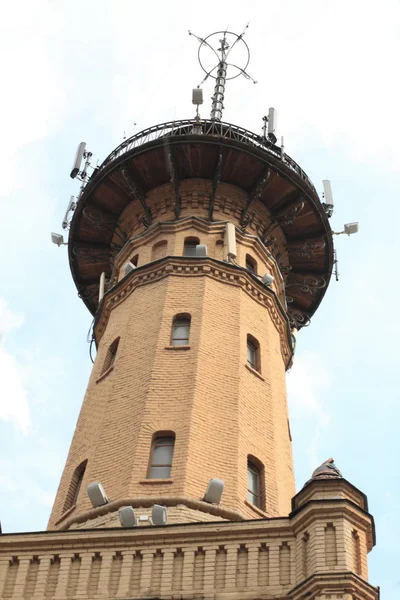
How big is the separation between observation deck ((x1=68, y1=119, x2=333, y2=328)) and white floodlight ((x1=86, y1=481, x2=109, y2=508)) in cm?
1028

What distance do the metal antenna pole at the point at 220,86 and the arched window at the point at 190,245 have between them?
5.49 meters

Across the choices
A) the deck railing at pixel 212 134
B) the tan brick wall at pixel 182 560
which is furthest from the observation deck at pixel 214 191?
the tan brick wall at pixel 182 560

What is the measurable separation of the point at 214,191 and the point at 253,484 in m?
9.87

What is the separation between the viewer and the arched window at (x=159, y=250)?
962 inches

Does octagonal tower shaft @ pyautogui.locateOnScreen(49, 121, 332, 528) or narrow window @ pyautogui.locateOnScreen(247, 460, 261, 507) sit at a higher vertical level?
octagonal tower shaft @ pyautogui.locateOnScreen(49, 121, 332, 528)

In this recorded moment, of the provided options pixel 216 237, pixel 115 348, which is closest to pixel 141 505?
pixel 115 348

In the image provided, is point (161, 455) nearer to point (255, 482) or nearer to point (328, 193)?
point (255, 482)

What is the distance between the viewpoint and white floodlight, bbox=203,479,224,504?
53.5ft

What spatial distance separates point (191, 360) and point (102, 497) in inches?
163

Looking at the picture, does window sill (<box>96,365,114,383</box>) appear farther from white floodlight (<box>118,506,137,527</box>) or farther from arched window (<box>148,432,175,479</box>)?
white floodlight (<box>118,506,137,527</box>)

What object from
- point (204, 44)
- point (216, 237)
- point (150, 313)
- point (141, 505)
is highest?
point (204, 44)

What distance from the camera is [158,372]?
64.3 ft

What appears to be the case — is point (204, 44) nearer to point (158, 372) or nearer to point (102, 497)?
point (158, 372)

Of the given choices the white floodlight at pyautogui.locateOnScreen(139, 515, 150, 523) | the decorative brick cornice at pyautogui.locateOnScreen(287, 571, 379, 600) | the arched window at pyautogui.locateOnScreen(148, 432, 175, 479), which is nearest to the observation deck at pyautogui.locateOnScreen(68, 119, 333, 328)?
the arched window at pyautogui.locateOnScreen(148, 432, 175, 479)
